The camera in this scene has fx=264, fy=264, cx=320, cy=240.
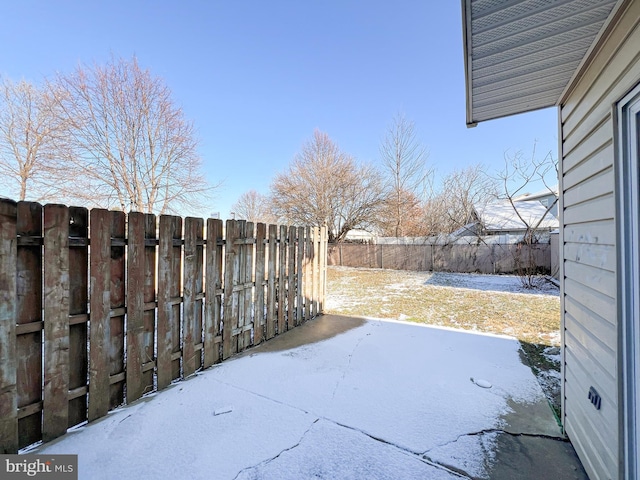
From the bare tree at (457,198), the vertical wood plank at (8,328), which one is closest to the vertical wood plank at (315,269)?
the vertical wood plank at (8,328)

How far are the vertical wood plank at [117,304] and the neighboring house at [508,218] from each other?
47.2 ft

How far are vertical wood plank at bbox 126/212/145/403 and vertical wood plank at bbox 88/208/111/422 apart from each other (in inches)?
5.4

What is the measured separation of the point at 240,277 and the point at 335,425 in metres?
1.82

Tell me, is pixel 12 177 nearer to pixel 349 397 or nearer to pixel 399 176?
pixel 349 397

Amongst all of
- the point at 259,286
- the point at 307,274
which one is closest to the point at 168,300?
the point at 259,286

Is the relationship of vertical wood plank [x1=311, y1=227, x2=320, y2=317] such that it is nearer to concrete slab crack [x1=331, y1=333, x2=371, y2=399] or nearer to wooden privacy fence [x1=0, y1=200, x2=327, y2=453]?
concrete slab crack [x1=331, y1=333, x2=371, y2=399]

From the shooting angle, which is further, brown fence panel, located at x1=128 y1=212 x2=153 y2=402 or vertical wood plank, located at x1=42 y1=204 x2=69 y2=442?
brown fence panel, located at x1=128 y1=212 x2=153 y2=402

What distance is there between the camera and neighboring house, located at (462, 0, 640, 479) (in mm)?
1146

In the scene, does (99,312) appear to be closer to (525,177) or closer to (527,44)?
(527,44)

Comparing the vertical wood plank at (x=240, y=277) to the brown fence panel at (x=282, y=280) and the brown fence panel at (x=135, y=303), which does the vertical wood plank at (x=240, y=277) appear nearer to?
the brown fence panel at (x=282, y=280)

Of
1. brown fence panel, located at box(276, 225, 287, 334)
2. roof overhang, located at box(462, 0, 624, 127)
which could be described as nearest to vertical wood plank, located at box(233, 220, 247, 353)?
brown fence panel, located at box(276, 225, 287, 334)

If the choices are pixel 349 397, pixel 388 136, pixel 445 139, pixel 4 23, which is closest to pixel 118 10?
pixel 4 23

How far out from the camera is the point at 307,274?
4.37 metres

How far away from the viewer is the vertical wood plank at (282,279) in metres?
3.67
